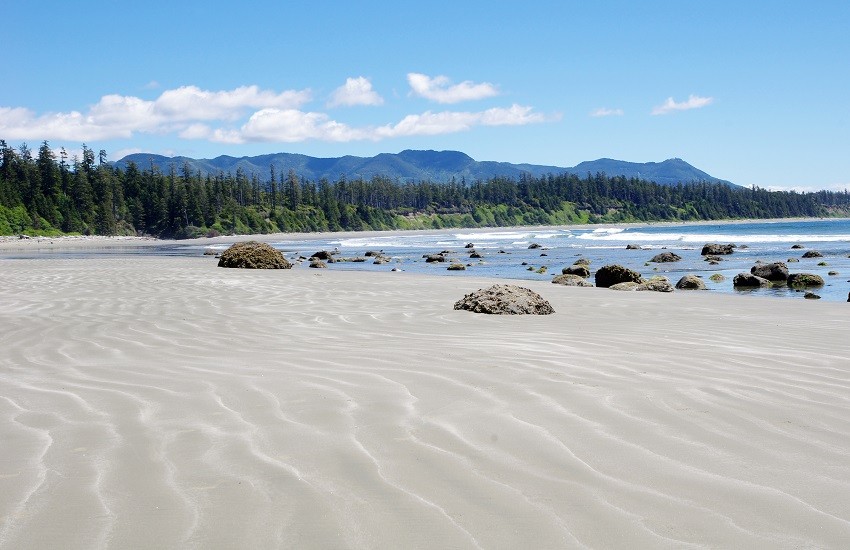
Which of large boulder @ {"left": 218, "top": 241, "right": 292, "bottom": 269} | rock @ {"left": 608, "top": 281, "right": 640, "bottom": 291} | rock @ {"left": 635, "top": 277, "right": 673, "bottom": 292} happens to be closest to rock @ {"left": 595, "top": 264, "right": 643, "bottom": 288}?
rock @ {"left": 608, "top": 281, "right": 640, "bottom": 291}

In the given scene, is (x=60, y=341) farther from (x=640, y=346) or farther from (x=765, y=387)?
(x=765, y=387)

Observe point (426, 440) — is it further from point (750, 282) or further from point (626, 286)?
point (750, 282)

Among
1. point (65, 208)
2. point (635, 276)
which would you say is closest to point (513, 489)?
point (635, 276)

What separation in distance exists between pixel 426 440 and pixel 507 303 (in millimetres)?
7224

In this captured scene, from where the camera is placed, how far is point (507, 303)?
11055mm

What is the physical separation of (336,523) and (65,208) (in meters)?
119

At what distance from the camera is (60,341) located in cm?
830

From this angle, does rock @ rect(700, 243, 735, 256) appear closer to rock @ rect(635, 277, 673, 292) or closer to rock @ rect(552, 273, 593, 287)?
rock @ rect(552, 273, 593, 287)

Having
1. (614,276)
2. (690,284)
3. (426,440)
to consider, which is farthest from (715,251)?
(426,440)

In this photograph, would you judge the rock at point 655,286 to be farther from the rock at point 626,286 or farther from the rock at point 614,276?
the rock at point 614,276

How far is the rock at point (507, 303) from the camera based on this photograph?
434 inches

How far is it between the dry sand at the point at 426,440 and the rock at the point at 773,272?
13659 millimetres

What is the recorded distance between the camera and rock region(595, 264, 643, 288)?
62.1ft

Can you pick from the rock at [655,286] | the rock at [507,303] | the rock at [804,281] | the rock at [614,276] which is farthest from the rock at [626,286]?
the rock at [507,303]
